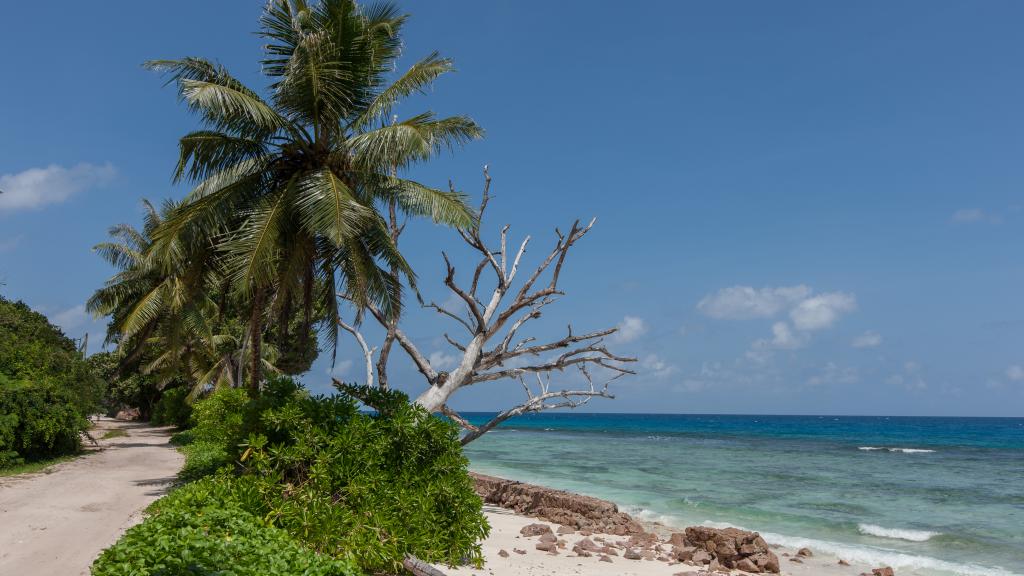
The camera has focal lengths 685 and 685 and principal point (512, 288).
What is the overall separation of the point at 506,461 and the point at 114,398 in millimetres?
23268

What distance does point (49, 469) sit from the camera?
15391 millimetres

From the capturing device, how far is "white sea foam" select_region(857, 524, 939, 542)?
13.8 meters

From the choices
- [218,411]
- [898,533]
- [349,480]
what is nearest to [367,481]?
[349,480]

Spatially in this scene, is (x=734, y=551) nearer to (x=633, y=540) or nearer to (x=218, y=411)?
(x=633, y=540)

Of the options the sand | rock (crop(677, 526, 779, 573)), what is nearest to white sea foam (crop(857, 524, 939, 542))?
the sand

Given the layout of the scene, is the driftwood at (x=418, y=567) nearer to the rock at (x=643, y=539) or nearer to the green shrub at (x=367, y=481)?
the green shrub at (x=367, y=481)

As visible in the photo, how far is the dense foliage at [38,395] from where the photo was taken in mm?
15618

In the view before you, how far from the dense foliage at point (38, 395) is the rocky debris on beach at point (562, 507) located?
10.4 m

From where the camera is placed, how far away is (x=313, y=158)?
1095cm

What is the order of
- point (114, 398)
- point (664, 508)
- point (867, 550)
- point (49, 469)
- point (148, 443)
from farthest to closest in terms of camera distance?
point (114, 398), point (148, 443), point (664, 508), point (49, 469), point (867, 550)

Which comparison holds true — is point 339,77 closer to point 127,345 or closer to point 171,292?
point 171,292

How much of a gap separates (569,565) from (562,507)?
4335 mm

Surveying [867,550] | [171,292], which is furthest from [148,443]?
[867,550]

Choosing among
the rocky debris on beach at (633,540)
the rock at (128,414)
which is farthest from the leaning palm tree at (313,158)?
the rock at (128,414)
